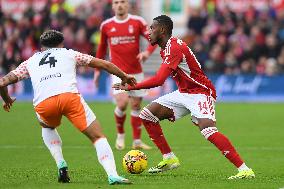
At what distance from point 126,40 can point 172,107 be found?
4.16 meters

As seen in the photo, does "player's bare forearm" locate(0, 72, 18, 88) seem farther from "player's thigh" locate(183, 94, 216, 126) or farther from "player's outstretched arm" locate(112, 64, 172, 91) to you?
"player's thigh" locate(183, 94, 216, 126)

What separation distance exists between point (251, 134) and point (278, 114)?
4820mm

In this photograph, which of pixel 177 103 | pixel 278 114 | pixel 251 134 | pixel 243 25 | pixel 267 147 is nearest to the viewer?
pixel 177 103

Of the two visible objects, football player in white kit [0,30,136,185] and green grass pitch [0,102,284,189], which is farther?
green grass pitch [0,102,284,189]

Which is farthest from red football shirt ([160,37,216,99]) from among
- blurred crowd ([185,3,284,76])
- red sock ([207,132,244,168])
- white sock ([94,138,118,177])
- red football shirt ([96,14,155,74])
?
blurred crowd ([185,3,284,76])

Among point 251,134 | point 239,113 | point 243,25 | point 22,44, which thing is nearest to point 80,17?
point 22,44

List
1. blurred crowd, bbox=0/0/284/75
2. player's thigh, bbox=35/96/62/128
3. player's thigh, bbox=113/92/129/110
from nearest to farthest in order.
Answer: player's thigh, bbox=35/96/62/128, player's thigh, bbox=113/92/129/110, blurred crowd, bbox=0/0/284/75

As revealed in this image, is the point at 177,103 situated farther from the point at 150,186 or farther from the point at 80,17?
the point at 80,17

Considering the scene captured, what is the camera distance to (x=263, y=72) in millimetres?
28391

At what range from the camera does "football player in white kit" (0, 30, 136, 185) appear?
10.4 metres

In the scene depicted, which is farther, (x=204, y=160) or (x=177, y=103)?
(x=204, y=160)

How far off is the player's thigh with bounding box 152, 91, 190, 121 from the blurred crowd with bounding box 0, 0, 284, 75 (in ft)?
54.0

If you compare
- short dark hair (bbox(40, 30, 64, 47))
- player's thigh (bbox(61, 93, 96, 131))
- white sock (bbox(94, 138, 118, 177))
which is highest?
short dark hair (bbox(40, 30, 64, 47))

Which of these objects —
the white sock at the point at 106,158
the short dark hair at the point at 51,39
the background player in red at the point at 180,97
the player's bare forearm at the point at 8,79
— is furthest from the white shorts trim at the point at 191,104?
the player's bare forearm at the point at 8,79
